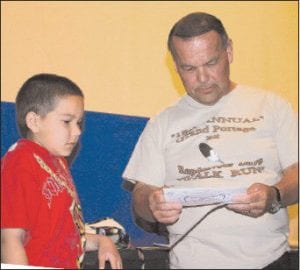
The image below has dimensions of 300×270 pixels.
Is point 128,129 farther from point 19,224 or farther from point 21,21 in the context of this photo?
point 19,224

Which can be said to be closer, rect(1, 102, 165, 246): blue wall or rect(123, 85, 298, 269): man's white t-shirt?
rect(123, 85, 298, 269): man's white t-shirt

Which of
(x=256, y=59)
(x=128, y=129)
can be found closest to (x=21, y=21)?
(x=128, y=129)

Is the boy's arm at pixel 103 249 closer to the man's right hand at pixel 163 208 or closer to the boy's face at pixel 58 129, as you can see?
the man's right hand at pixel 163 208

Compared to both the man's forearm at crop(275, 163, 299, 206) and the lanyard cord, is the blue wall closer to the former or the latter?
the lanyard cord

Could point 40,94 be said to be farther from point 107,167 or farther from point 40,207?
point 107,167

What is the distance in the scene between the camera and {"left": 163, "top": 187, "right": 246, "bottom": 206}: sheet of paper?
1.15 m

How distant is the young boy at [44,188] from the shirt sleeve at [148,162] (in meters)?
0.21

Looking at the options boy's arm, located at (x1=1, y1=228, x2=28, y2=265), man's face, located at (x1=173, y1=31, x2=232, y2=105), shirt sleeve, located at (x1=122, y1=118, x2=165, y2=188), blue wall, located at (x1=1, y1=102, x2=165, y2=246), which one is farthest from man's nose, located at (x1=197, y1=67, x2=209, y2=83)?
boy's arm, located at (x1=1, y1=228, x2=28, y2=265)

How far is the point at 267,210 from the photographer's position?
129 cm

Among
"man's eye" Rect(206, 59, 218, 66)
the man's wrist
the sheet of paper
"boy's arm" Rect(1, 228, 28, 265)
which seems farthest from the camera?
"man's eye" Rect(206, 59, 218, 66)

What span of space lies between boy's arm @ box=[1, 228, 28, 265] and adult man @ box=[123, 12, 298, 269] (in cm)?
34

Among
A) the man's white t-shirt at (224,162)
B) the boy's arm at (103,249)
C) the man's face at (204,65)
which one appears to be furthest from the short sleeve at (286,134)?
the boy's arm at (103,249)

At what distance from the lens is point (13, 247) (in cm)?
102

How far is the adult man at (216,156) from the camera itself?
1311mm
